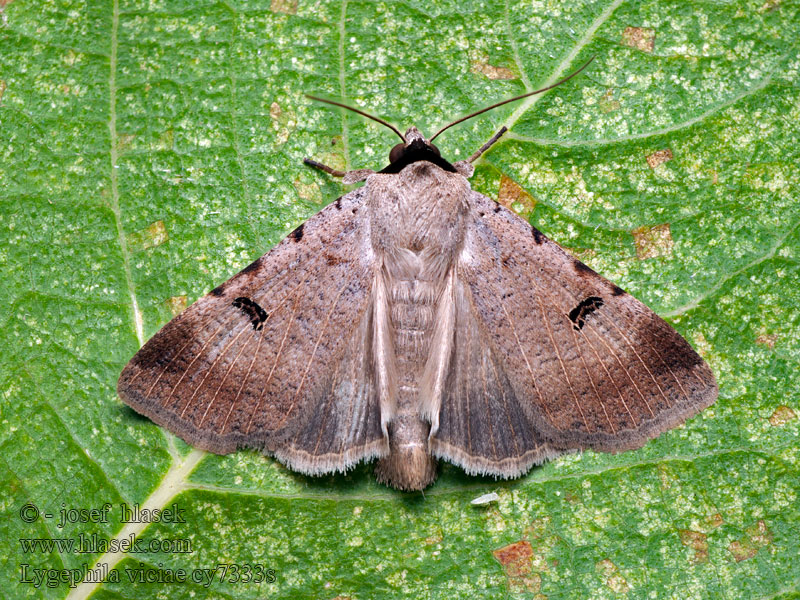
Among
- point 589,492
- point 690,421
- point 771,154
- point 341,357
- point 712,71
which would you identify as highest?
point 712,71

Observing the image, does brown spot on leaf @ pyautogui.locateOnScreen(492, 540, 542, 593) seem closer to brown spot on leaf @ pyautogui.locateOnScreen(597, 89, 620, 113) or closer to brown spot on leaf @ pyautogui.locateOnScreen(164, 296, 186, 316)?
brown spot on leaf @ pyautogui.locateOnScreen(164, 296, 186, 316)

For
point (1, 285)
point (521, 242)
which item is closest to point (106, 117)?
point (1, 285)

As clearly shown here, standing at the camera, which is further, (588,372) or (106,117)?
(106,117)

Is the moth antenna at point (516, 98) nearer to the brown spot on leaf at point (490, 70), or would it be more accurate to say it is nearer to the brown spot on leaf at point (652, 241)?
the brown spot on leaf at point (490, 70)

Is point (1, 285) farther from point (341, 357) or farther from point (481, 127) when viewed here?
point (481, 127)

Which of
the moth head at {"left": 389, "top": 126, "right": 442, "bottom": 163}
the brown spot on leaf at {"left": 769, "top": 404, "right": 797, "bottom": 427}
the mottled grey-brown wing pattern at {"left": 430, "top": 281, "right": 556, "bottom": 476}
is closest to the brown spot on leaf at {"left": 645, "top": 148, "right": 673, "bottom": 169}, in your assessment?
the moth head at {"left": 389, "top": 126, "right": 442, "bottom": 163}

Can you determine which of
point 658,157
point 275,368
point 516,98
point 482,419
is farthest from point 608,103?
point 275,368

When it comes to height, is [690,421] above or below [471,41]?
below
